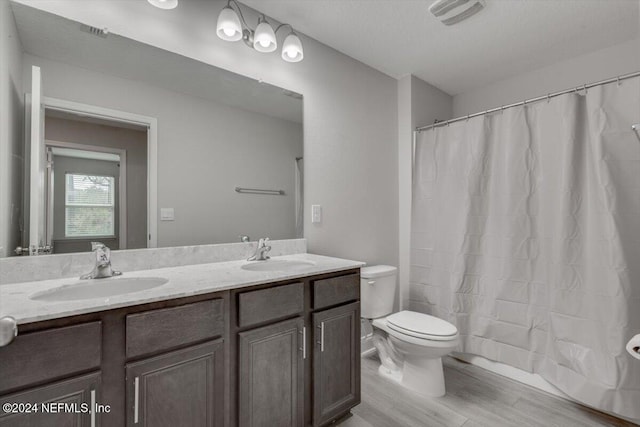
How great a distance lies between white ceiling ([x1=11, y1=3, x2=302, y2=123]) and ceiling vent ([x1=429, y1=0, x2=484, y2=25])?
3.26 ft

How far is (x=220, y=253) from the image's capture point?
5.51 ft

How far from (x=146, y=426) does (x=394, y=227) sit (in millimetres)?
2200

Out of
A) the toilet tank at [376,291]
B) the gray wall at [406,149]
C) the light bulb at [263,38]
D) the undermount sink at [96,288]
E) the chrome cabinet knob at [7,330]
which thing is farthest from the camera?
the gray wall at [406,149]

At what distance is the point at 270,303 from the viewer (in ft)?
4.24

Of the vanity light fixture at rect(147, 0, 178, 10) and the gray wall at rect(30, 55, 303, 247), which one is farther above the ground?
the vanity light fixture at rect(147, 0, 178, 10)

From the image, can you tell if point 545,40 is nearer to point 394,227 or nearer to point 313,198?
point 394,227

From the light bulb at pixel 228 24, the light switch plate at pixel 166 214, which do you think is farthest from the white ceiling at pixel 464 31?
the light switch plate at pixel 166 214

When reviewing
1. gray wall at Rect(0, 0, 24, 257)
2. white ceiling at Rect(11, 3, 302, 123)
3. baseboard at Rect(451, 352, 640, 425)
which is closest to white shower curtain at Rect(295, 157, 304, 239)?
white ceiling at Rect(11, 3, 302, 123)

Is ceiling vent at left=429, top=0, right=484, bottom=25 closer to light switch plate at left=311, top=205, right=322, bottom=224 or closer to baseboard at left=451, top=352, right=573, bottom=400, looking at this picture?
light switch plate at left=311, top=205, right=322, bottom=224

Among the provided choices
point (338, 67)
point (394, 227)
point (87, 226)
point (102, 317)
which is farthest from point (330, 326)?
point (338, 67)

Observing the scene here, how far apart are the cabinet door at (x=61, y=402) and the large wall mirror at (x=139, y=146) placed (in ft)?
2.18

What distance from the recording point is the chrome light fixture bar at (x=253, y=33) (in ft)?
5.11

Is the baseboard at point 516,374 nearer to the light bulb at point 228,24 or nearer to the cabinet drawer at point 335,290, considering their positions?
the cabinet drawer at point 335,290

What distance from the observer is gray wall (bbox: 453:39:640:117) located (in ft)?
6.91
